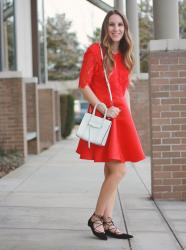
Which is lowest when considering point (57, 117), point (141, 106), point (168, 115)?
point (57, 117)

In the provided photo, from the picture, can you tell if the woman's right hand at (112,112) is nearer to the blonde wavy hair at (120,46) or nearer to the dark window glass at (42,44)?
the blonde wavy hair at (120,46)

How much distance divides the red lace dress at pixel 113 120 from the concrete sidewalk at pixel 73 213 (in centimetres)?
76

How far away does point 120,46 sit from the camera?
15.6 feet

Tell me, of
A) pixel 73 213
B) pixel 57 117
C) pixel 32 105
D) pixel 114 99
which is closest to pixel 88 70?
pixel 114 99

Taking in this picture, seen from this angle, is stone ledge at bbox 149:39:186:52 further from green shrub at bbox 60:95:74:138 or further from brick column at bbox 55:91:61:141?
green shrub at bbox 60:95:74:138

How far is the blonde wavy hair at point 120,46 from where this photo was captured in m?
4.62

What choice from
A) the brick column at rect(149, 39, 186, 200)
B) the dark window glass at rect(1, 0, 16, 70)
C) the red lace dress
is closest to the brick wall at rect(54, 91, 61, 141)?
the dark window glass at rect(1, 0, 16, 70)

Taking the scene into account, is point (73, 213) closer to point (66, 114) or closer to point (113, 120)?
point (113, 120)

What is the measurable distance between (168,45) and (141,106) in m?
6.72

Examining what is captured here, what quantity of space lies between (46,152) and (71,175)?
5.25m

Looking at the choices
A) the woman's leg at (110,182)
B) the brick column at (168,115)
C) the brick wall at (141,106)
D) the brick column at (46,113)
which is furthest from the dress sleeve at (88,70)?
the brick column at (46,113)

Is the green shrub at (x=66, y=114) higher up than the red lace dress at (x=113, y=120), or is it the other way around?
the red lace dress at (x=113, y=120)

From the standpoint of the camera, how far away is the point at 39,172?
32.2 ft

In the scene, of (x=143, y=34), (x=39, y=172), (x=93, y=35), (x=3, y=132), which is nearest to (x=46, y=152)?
(x=3, y=132)
